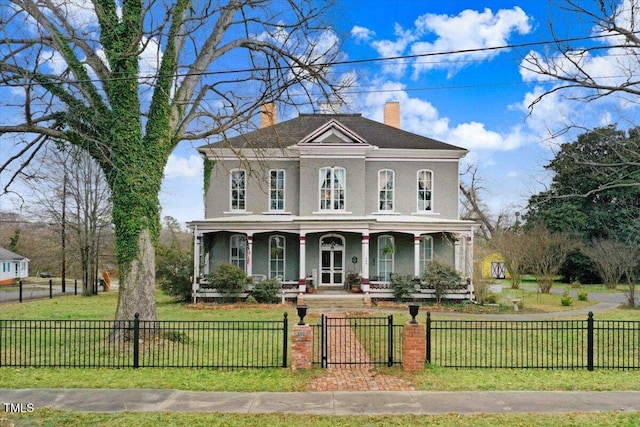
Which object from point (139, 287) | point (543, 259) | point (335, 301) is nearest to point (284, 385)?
point (139, 287)

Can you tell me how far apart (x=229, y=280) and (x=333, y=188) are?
259 inches

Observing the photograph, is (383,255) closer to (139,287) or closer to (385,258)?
(385,258)

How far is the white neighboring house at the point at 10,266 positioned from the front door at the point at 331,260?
36.3 meters

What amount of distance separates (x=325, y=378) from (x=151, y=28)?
877cm

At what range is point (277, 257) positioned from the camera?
22969 mm

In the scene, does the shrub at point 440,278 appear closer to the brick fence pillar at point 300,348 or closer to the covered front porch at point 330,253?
the covered front porch at point 330,253

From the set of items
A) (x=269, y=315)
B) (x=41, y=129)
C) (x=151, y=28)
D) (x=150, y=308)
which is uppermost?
(x=151, y=28)

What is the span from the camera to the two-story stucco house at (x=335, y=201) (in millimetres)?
22062

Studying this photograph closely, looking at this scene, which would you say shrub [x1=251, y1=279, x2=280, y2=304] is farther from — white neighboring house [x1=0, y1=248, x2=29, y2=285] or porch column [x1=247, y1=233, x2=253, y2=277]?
white neighboring house [x1=0, y1=248, x2=29, y2=285]

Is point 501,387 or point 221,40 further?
point 221,40

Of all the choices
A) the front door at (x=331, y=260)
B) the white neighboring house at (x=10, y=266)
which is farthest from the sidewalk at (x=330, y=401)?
the white neighboring house at (x=10, y=266)

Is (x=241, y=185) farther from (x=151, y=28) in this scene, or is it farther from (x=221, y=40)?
(x=151, y=28)

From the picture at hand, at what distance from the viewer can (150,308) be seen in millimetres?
11281

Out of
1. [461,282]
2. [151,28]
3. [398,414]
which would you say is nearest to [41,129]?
[151,28]
